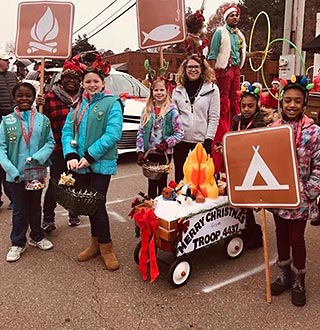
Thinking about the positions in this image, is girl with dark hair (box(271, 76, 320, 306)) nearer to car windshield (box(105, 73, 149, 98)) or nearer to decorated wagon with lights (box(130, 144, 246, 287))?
decorated wagon with lights (box(130, 144, 246, 287))

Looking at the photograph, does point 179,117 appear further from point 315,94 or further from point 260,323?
point 315,94

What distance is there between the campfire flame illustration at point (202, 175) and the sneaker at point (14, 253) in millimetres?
1786

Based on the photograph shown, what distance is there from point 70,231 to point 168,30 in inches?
105

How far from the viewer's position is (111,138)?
353 cm

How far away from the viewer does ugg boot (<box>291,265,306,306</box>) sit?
3070 millimetres

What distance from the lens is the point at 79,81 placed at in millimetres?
4230

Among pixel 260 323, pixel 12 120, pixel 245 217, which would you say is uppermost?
pixel 12 120

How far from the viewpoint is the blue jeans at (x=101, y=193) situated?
3654 millimetres

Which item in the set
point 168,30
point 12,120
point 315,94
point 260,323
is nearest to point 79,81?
point 12,120

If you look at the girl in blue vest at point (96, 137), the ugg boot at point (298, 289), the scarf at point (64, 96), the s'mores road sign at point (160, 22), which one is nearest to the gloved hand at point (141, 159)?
the girl in blue vest at point (96, 137)

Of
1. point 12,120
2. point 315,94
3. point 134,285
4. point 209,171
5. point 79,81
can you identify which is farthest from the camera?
point 315,94

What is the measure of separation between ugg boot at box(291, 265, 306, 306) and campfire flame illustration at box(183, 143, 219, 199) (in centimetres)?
91

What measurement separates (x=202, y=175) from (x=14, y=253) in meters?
1.95

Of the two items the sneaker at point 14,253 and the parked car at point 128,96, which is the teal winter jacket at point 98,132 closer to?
the sneaker at point 14,253
